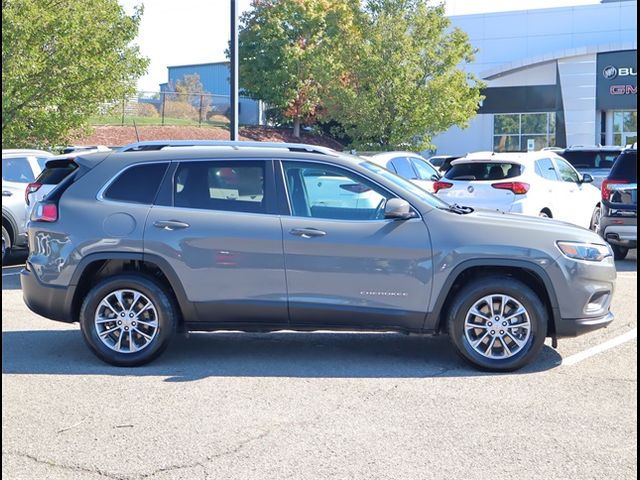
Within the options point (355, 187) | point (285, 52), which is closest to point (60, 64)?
point (355, 187)

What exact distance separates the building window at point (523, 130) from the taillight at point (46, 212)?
41010 millimetres

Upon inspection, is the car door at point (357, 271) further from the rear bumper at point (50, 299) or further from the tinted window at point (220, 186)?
the rear bumper at point (50, 299)

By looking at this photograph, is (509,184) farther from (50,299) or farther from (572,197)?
(50,299)

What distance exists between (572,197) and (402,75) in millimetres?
14557

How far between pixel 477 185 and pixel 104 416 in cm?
879

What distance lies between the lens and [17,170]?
46.7 ft

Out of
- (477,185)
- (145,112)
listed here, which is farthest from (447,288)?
(145,112)

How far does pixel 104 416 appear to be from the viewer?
18.8 feet

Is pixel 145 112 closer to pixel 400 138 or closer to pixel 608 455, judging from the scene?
pixel 400 138

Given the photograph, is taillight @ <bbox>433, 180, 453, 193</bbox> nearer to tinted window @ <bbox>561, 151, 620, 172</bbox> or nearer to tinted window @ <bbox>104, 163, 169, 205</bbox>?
tinted window @ <bbox>104, 163, 169, 205</bbox>

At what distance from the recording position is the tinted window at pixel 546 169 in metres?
13.9

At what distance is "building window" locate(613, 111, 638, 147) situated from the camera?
143ft

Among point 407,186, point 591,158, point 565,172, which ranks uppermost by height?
point 591,158

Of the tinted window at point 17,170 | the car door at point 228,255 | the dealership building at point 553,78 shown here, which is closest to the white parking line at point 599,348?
the car door at point 228,255
